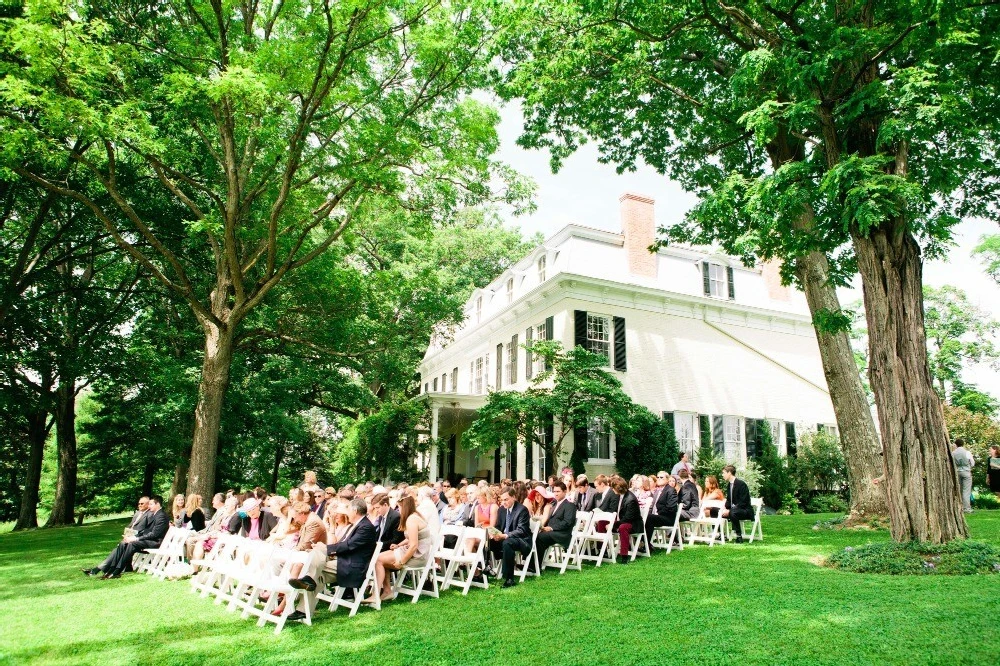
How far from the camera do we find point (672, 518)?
10938 mm

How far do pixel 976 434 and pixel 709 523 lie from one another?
14.6m

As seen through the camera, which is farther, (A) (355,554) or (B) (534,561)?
(B) (534,561)

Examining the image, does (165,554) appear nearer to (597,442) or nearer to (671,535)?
(671,535)

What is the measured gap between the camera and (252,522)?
10281 mm

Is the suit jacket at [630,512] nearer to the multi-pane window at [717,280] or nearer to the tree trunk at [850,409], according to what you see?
the tree trunk at [850,409]

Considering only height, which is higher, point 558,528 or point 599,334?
point 599,334

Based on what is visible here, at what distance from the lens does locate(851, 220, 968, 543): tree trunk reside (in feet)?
27.1

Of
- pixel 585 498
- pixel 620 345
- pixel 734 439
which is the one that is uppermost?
pixel 620 345

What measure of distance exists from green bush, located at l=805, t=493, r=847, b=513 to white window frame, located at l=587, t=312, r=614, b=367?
752 cm

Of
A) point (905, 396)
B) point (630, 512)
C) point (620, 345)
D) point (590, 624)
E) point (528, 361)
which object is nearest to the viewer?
point (590, 624)

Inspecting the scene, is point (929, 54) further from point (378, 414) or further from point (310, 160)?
point (378, 414)

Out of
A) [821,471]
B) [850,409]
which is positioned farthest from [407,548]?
[821,471]

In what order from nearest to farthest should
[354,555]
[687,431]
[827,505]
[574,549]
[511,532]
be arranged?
[354,555]
[511,532]
[574,549]
[827,505]
[687,431]

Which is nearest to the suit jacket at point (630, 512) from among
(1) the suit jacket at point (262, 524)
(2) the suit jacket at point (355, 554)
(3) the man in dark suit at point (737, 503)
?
(3) the man in dark suit at point (737, 503)
